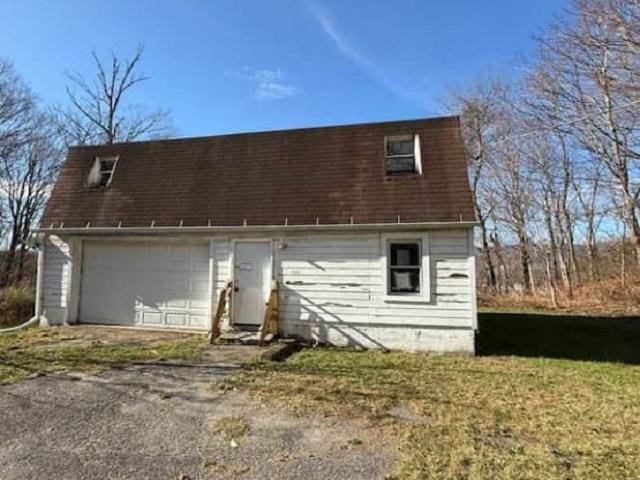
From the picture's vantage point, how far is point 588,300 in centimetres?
1819

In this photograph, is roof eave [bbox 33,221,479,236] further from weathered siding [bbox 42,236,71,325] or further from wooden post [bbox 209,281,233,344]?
wooden post [bbox 209,281,233,344]

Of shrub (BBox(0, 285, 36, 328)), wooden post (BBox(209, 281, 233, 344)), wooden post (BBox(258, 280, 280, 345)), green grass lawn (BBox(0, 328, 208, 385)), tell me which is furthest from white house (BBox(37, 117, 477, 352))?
shrub (BBox(0, 285, 36, 328))

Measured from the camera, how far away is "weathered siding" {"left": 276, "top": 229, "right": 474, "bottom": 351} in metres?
8.55

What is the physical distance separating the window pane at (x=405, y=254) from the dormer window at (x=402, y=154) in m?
1.80

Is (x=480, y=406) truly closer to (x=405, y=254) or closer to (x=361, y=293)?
(x=361, y=293)

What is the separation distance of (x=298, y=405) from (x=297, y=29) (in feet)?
35.4

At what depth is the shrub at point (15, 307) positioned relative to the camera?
39.6 ft

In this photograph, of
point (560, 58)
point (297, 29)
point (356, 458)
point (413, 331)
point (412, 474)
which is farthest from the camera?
point (560, 58)

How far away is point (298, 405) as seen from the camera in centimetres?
515

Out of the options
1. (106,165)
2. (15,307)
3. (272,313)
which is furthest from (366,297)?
(15,307)

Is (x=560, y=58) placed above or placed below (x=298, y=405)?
above

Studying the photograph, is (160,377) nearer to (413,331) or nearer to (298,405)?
(298,405)

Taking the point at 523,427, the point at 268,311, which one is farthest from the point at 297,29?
the point at 523,427

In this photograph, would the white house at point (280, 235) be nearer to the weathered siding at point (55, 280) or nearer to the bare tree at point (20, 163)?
the weathered siding at point (55, 280)
